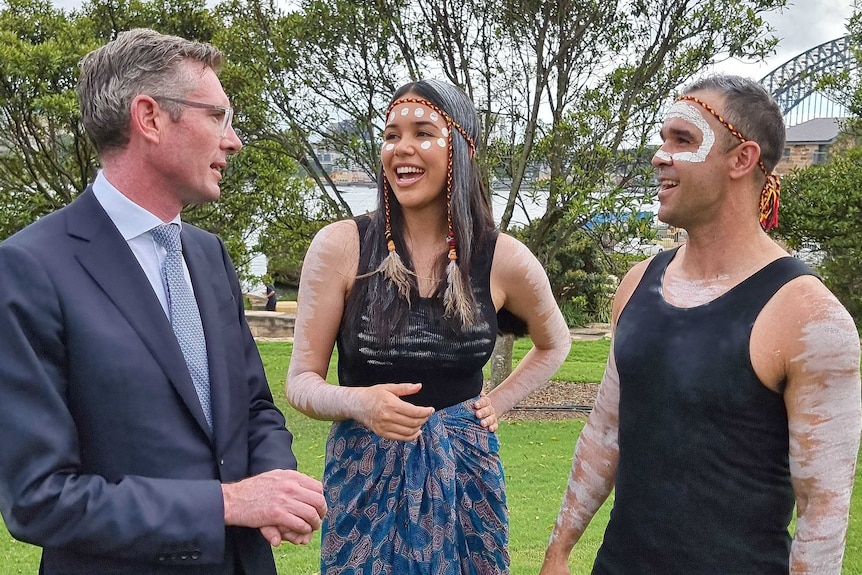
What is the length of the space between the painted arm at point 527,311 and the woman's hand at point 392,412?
0.60m

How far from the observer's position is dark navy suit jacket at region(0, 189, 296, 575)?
1740mm

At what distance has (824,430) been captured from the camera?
1905 mm

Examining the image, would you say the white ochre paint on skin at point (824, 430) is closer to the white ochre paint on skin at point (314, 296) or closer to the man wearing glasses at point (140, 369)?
the man wearing glasses at point (140, 369)

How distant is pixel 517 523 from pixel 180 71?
427 cm

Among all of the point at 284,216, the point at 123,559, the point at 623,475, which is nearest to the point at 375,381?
the point at 623,475

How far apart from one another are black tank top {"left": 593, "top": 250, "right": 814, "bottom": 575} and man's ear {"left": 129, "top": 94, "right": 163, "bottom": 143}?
4.35 ft

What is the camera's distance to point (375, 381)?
2725 millimetres

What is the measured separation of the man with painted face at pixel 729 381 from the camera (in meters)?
1.93

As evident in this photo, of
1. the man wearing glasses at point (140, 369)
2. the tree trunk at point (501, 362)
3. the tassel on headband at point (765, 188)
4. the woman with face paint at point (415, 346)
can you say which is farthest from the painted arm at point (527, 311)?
the tree trunk at point (501, 362)

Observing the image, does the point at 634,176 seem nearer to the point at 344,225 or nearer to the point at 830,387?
the point at 344,225

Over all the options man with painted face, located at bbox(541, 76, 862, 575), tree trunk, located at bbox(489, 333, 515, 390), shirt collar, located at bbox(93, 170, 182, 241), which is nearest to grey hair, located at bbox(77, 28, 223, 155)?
shirt collar, located at bbox(93, 170, 182, 241)

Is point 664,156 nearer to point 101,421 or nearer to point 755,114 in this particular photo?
point 755,114

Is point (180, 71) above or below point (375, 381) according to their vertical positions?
above

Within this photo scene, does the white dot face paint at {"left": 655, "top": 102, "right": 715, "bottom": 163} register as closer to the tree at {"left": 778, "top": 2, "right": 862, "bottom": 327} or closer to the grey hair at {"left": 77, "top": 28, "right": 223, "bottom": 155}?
A: the grey hair at {"left": 77, "top": 28, "right": 223, "bottom": 155}
